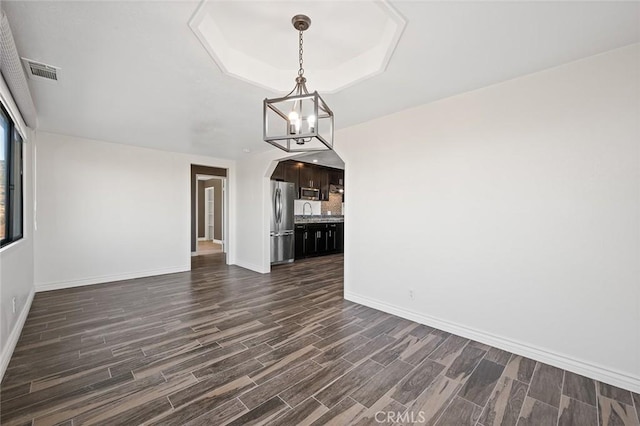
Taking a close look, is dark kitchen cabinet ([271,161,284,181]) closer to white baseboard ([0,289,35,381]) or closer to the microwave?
the microwave

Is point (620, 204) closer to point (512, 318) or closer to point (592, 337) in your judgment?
point (592, 337)

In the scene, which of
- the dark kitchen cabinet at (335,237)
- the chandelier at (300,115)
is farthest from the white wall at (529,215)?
the dark kitchen cabinet at (335,237)

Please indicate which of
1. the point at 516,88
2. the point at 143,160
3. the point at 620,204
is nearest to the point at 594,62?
the point at 516,88

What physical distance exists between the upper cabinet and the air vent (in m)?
4.33

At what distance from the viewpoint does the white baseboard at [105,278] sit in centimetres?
430

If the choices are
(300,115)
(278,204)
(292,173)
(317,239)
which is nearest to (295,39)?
(300,115)

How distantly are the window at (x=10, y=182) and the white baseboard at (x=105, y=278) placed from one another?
1.49 m

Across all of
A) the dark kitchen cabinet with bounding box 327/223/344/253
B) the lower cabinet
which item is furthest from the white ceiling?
the dark kitchen cabinet with bounding box 327/223/344/253

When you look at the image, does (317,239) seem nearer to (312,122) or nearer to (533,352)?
(533,352)

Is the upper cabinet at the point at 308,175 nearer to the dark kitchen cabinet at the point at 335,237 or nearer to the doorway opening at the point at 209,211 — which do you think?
the dark kitchen cabinet at the point at 335,237

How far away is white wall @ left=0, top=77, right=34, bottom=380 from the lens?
7.29ft

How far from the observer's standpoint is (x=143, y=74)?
7.89ft

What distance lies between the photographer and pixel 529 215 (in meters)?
2.41

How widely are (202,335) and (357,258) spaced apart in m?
2.10
